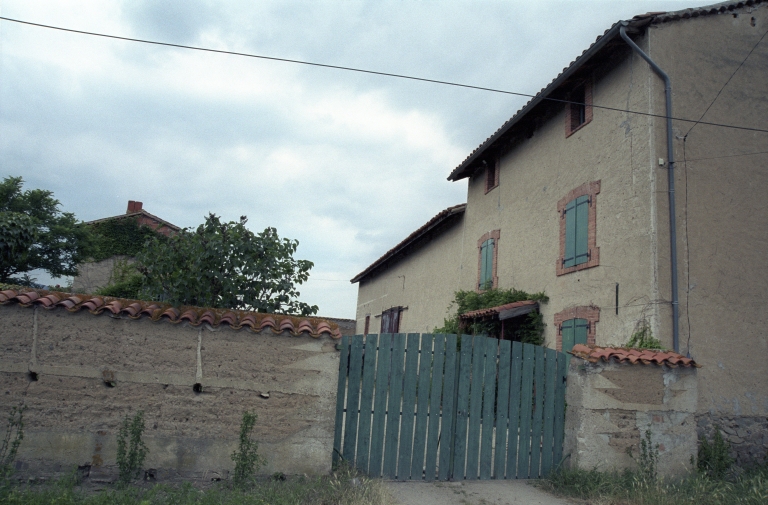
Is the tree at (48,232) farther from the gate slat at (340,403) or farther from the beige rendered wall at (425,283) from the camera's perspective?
the gate slat at (340,403)

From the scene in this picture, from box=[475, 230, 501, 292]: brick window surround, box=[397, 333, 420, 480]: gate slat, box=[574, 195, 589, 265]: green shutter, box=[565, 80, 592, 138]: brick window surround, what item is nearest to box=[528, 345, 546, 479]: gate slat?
box=[397, 333, 420, 480]: gate slat

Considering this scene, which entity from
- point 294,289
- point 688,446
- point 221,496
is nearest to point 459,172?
point 294,289

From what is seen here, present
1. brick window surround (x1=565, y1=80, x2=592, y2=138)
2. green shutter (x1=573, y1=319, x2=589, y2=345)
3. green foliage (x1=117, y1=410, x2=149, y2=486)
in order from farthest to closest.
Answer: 1. brick window surround (x1=565, y1=80, x2=592, y2=138)
2. green shutter (x1=573, y1=319, x2=589, y2=345)
3. green foliage (x1=117, y1=410, x2=149, y2=486)

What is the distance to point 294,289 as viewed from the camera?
7750 millimetres

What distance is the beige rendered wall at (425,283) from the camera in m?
16.3

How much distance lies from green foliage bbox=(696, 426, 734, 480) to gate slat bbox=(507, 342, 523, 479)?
7.70ft

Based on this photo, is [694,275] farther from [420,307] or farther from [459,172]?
[420,307]

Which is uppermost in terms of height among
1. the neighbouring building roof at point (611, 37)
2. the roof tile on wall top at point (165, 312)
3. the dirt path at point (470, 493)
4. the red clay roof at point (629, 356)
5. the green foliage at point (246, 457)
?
the neighbouring building roof at point (611, 37)

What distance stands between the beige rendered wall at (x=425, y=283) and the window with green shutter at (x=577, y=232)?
208 inches

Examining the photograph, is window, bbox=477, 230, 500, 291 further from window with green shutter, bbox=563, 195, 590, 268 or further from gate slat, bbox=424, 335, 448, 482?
gate slat, bbox=424, 335, 448, 482

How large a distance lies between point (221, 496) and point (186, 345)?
1.63 m

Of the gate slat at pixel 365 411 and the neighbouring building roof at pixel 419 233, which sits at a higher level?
the neighbouring building roof at pixel 419 233

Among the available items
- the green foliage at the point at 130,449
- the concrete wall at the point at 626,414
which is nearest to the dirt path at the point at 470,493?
the concrete wall at the point at 626,414

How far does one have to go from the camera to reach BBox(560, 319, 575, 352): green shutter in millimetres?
10203
